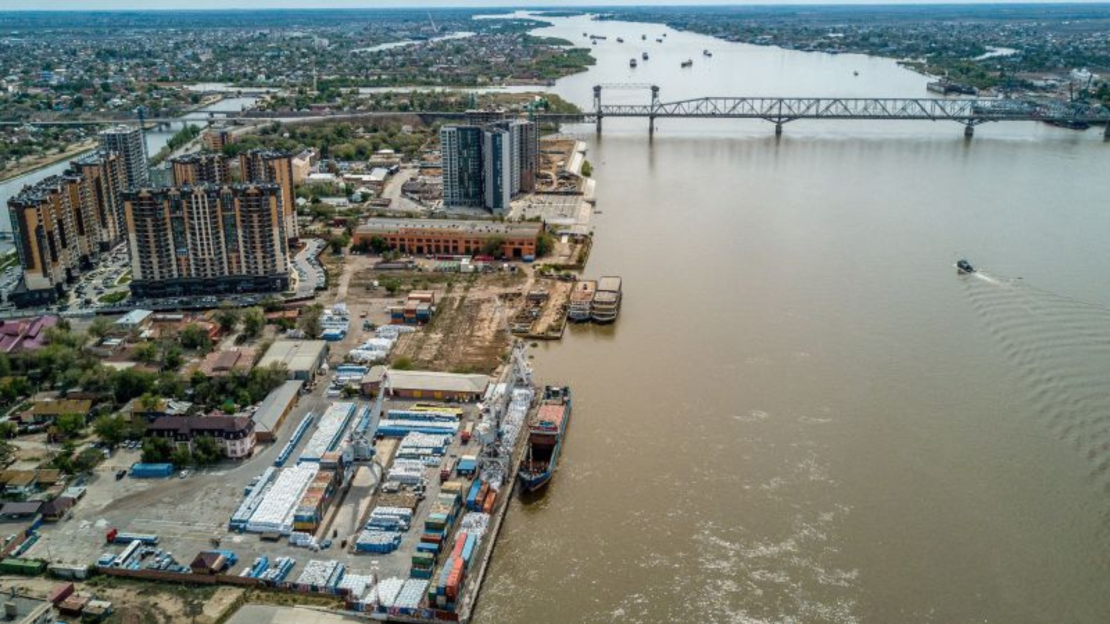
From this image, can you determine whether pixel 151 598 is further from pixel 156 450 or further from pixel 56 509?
pixel 156 450

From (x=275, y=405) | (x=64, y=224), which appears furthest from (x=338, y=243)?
(x=275, y=405)

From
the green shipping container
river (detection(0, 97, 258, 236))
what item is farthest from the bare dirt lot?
river (detection(0, 97, 258, 236))

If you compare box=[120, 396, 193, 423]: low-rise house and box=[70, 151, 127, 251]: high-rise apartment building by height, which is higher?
box=[70, 151, 127, 251]: high-rise apartment building

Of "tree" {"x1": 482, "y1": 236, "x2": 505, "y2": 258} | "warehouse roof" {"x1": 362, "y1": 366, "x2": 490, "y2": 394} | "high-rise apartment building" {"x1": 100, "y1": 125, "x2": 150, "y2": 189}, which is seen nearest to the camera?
"warehouse roof" {"x1": 362, "y1": 366, "x2": 490, "y2": 394}

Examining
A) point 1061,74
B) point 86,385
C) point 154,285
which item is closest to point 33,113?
point 154,285

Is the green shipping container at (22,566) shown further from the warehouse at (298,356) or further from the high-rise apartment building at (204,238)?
the high-rise apartment building at (204,238)

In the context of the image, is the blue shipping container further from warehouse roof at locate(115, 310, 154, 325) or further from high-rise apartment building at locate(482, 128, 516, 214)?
high-rise apartment building at locate(482, 128, 516, 214)
